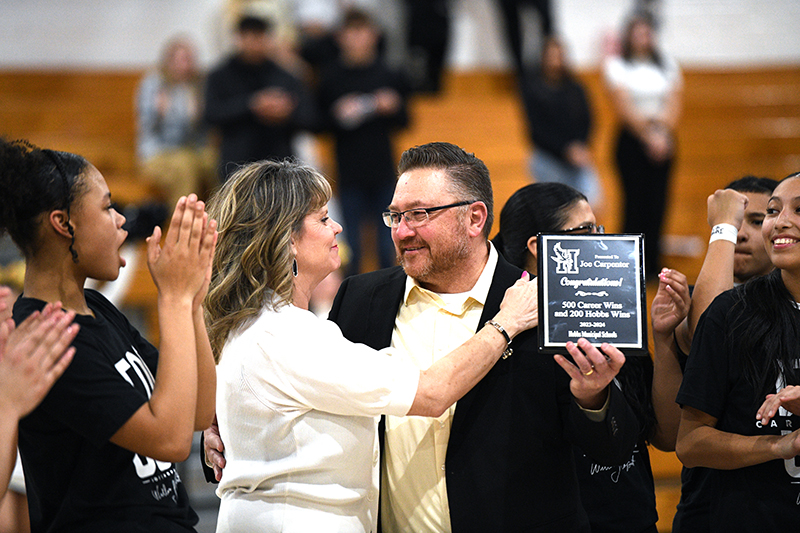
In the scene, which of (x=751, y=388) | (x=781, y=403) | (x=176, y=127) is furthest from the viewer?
(x=176, y=127)

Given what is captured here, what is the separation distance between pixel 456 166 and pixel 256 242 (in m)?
A: 0.69

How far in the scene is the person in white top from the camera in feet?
7.18

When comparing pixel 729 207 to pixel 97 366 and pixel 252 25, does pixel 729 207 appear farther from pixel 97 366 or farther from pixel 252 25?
pixel 252 25

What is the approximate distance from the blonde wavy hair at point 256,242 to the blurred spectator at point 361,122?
4077 millimetres

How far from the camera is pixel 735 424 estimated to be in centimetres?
236

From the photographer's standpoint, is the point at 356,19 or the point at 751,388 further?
the point at 356,19

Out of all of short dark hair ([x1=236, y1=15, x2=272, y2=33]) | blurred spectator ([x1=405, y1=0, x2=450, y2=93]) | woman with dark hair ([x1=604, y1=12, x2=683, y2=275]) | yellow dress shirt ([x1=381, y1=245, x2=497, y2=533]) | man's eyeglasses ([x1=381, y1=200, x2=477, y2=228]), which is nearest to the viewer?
yellow dress shirt ([x1=381, y1=245, x2=497, y2=533])

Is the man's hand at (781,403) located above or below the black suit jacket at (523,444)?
above

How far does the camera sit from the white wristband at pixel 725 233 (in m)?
2.71

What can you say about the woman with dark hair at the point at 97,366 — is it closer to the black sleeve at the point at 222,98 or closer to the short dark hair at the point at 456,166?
the short dark hair at the point at 456,166

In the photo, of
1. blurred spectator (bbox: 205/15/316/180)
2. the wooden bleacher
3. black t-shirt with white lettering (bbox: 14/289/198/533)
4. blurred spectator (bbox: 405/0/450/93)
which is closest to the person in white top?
black t-shirt with white lettering (bbox: 14/289/198/533)

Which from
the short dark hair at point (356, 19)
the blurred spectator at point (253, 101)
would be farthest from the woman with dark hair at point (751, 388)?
the short dark hair at point (356, 19)

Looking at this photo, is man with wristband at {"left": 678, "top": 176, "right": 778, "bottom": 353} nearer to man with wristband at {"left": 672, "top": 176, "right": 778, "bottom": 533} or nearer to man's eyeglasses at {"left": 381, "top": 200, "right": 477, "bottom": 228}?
man with wristband at {"left": 672, "top": 176, "right": 778, "bottom": 533}

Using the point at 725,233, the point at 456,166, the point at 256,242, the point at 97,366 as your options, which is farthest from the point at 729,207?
the point at 97,366
